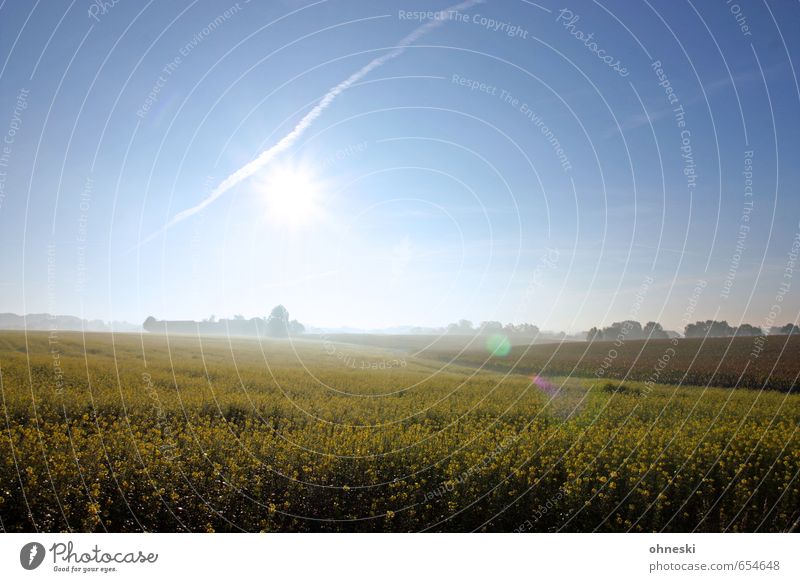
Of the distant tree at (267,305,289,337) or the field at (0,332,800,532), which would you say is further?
the distant tree at (267,305,289,337)

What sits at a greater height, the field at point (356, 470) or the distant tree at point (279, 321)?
the distant tree at point (279, 321)

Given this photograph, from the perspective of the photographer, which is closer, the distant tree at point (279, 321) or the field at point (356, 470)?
the field at point (356, 470)

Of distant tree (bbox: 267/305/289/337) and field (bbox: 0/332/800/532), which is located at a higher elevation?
distant tree (bbox: 267/305/289/337)

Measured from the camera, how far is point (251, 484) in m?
7.56

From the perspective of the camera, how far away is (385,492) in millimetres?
7957

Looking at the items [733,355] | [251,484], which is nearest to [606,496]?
[251,484]

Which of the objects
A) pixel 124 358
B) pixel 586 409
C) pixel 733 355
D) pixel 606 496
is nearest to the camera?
pixel 606 496

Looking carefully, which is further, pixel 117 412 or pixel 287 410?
pixel 287 410

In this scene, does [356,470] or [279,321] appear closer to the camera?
[356,470]
